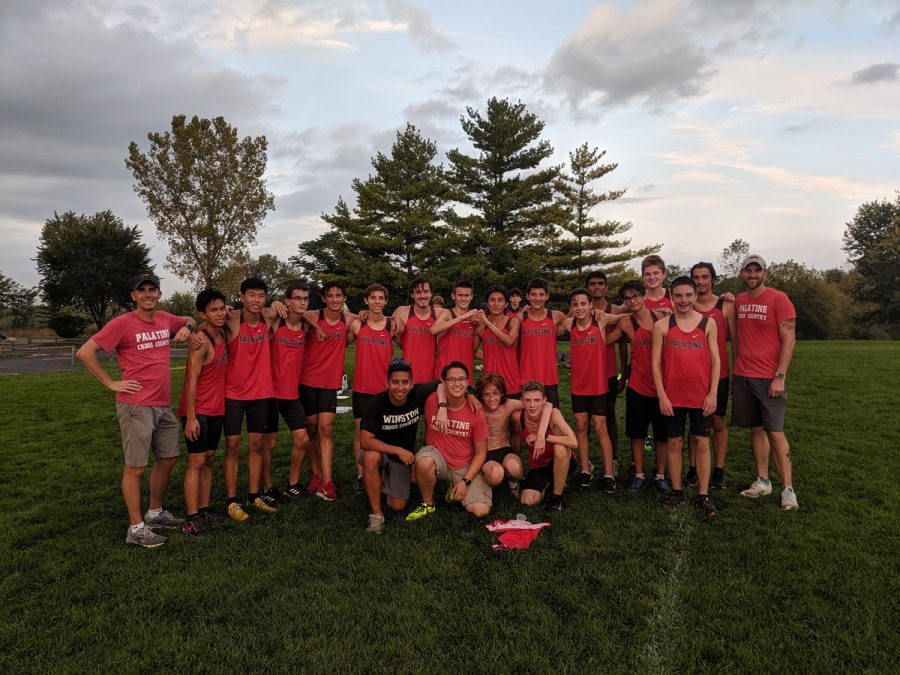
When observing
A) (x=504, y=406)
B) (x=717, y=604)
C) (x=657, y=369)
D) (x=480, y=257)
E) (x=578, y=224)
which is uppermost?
(x=578, y=224)

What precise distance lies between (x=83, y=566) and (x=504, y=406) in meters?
3.58

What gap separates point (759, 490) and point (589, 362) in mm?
1961

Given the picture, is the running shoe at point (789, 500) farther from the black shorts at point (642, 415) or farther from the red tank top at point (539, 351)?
the red tank top at point (539, 351)

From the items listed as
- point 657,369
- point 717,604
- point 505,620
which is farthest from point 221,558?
point 657,369

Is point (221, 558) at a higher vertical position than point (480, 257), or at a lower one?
lower

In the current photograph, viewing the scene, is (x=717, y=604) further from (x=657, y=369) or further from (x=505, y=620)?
(x=657, y=369)

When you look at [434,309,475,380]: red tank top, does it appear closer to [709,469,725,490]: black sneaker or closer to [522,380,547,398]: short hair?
[522,380,547,398]: short hair

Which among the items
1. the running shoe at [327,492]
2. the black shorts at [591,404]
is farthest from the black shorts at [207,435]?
the black shorts at [591,404]

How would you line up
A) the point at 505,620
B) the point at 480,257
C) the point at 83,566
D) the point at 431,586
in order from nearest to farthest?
the point at 505,620, the point at 431,586, the point at 83,566, the point at 480,257

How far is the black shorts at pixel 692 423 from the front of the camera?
457cm

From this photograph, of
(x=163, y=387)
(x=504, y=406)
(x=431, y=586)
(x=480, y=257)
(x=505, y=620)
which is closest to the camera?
(x=505, y=620)

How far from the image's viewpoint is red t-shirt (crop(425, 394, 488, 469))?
182 inches

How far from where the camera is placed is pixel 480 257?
31406 millimetres

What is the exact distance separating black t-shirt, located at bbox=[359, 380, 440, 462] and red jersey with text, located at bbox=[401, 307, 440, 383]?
1.94 feet
